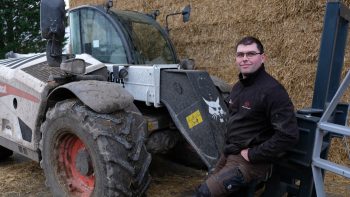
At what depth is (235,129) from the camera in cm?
272

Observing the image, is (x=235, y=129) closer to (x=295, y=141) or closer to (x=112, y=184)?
(x=295, y=141)

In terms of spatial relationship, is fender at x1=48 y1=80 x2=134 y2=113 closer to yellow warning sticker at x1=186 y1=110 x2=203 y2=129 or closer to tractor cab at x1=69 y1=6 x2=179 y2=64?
yellow warning sticker at x1=186 y1=110 x2=203 y2=129

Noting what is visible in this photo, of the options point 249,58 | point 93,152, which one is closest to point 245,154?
point 249,58

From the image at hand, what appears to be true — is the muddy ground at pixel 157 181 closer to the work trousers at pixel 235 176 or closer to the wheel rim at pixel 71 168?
the wheel rim at pixel 71 168

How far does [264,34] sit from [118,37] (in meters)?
2.34

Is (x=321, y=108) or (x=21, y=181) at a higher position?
(x=321, y=108)

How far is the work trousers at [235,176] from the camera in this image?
2619 mm

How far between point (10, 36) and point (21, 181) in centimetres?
898

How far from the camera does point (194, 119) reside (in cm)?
347

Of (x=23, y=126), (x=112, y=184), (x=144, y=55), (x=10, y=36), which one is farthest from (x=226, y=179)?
(x=10, y=36)

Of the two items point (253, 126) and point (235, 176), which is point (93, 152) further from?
point (253, 126)

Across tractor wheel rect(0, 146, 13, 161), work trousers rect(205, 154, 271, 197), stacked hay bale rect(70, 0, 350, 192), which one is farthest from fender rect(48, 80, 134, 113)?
stacked hay bale rect(70, 0, 350, 192)

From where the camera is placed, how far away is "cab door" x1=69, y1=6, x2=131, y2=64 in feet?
13.9

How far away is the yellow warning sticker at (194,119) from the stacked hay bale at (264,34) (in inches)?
87.5
